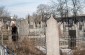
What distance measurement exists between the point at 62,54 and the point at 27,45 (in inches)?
85.0

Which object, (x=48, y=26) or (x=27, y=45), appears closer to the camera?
(x=48, y=26)

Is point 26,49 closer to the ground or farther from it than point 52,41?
closer to the ground

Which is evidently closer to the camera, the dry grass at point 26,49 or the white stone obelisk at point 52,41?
the white stone obelisk at point 52,41

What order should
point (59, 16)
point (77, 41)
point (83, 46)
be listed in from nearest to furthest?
1. point (83, 46)
2. point (77, 41)
3. point (59, 16)

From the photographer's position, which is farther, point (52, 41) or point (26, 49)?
point (26, 49)

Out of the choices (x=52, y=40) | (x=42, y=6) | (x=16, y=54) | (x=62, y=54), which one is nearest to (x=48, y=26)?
(x=52, y=40)

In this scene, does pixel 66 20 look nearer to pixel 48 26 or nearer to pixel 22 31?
pixel 22 31

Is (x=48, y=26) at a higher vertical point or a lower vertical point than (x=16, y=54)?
higher

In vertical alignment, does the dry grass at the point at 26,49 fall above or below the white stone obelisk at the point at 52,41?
below

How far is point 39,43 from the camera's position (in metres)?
14.0

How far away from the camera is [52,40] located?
10.0m

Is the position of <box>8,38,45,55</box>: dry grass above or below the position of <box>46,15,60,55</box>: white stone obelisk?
below

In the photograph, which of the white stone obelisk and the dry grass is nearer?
the white stone obelisk

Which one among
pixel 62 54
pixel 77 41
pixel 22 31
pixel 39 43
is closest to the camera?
pixel 62 54
